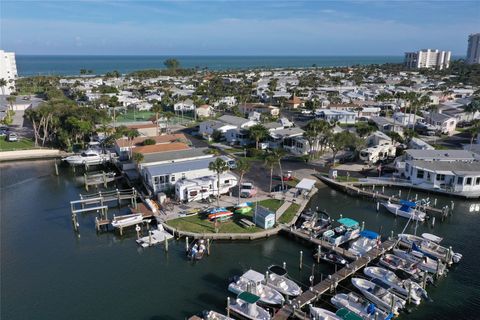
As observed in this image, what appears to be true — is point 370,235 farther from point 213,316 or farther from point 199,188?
point 199,188

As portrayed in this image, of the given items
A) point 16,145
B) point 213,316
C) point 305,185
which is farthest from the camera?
point 16,145

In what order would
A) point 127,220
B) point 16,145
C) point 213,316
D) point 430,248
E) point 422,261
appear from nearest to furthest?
point 213,316
point 422,261
point 430,248
point 127,220
point 16,145

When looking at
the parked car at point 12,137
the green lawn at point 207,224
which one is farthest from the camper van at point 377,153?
the parked car at point 12,137

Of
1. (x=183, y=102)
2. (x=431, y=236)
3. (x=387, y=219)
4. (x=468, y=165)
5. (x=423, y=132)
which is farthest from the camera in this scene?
(x=183, y=102)

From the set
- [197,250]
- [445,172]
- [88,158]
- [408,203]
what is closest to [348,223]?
[408,203]

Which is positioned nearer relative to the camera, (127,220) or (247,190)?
(127,220)

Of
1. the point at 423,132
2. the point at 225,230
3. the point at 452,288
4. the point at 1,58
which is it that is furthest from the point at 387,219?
the point at 1,58

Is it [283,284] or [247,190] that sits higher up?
[247,190]

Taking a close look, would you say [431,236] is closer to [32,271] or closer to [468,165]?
[468,165]
